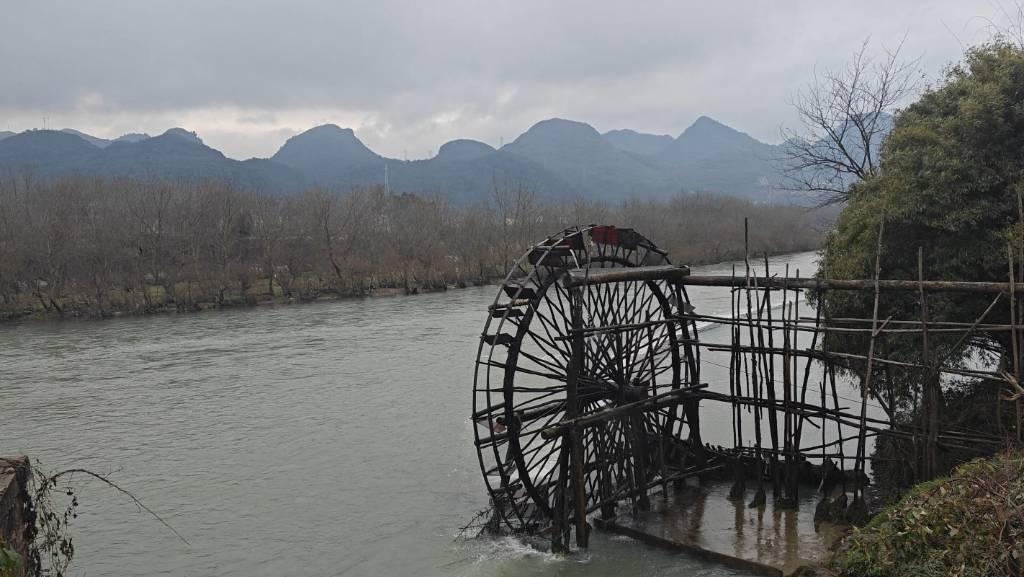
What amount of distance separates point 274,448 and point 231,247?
1460 inches

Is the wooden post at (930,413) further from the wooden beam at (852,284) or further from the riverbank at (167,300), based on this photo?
the riverbank at (167,300)

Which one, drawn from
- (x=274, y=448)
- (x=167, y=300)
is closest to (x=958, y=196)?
(x=274, y=448)

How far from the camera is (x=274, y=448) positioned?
17.0 meters

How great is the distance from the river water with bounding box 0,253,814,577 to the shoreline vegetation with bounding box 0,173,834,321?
9505mm

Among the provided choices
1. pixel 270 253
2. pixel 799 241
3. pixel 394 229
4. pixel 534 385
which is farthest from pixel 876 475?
pixel 799 241

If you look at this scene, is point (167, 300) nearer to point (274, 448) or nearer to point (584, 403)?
point (274, 448)

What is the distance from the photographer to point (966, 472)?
787 centimetres

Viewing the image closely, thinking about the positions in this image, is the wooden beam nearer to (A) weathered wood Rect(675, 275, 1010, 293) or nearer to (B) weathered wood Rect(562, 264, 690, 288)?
(A) weathered wood Rect(675, 275, 1010, 293)

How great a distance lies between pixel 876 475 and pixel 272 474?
35.1ft

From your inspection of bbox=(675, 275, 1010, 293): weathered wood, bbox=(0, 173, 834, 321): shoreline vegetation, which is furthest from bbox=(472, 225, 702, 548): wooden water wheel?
bbox=(0, 173, 834, 321): shoreline vegetation

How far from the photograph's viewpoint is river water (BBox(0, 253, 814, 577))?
1147cm

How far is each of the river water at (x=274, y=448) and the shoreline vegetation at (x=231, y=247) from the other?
374 inches

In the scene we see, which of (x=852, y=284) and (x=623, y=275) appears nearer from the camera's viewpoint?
(x=852, y=284)

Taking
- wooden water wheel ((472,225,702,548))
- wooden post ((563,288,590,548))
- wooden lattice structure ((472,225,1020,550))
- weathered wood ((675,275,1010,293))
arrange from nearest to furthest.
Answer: weathered wood ((675,275,1010,293)) < wooden post ((563,288,590,548)) < wooden lattice structure ((472,225,1020,550)) < wooden water wheel ((472,225,702,548))
